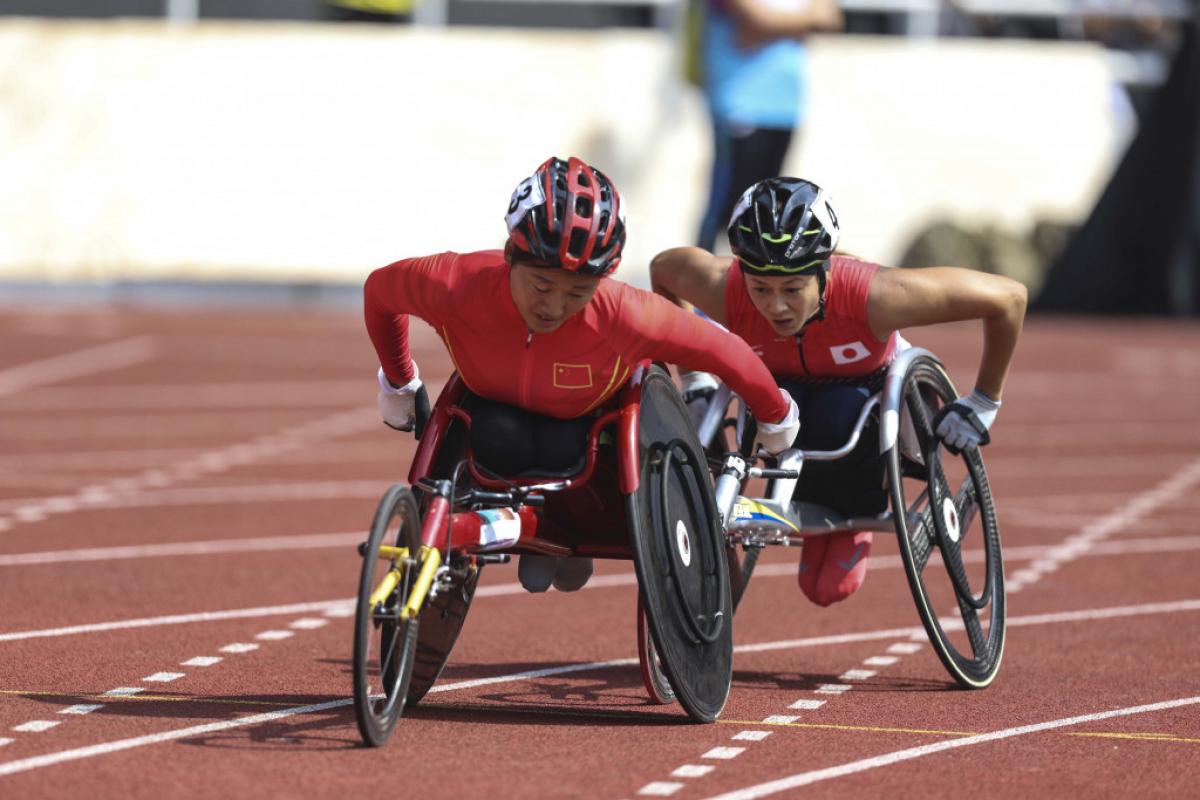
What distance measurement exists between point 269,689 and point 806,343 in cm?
203

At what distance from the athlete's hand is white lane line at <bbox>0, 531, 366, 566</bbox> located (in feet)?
12.4

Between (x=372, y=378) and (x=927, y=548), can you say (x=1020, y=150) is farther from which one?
(x=927, y=548)

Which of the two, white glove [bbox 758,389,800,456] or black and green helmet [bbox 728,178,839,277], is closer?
Result: white glove [bbox 758,389,800,456]

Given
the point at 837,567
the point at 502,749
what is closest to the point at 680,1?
the point at 837,567

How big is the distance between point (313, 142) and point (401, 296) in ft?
58.3

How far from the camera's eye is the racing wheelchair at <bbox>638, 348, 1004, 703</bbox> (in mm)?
7227

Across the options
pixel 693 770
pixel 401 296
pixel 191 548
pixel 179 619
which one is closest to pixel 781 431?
pixel 401 296

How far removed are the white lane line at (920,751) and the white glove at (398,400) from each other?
174 cm

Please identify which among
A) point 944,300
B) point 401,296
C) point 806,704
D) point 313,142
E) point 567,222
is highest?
point 567,222

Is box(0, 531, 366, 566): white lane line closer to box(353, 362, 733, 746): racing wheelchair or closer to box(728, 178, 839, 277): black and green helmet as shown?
box(353, 362, 733, 746): racing wheelchair

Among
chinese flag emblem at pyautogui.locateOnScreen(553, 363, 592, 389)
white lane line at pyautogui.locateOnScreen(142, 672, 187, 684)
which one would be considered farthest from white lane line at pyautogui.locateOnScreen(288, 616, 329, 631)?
chinese flag emblem at pyautogui.locateOnScreen(553, 363, 592, 389)

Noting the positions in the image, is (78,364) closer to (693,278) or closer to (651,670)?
(693,278)

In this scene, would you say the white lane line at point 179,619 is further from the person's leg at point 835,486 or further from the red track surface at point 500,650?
the person's leg at point 835,486

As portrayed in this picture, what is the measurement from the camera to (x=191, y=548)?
10.4 m
